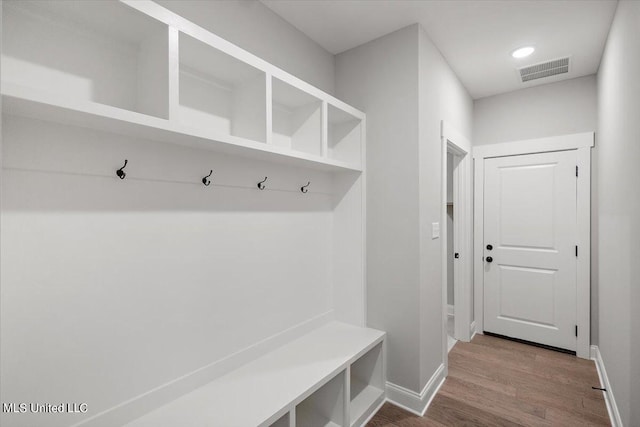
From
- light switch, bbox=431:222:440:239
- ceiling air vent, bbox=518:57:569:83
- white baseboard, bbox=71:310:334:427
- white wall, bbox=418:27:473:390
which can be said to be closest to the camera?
white baseboard, bbox=71:310:334:427

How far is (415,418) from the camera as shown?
6.64 feet

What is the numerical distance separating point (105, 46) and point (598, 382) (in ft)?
12.7

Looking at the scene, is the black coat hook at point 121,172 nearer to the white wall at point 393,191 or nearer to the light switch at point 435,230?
the white wall at point 393,191

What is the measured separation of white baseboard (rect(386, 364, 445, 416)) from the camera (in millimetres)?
2082

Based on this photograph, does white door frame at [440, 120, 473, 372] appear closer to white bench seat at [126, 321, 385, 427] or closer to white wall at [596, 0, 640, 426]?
white wall at [596, 0, 640, 426]

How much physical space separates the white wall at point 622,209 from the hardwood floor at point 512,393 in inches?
10.3

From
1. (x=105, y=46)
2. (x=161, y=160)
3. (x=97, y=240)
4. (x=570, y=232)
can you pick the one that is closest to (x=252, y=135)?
(x=161, y=160)

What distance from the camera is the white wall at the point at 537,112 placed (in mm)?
2895

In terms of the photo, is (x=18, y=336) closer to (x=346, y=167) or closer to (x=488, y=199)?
(x=346, y=167)

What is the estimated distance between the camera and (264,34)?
6.23 feet

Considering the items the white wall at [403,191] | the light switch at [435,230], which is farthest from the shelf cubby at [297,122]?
the light switch at [435,230]

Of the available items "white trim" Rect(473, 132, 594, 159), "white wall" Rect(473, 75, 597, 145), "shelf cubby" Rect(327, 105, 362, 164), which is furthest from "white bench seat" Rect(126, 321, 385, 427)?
"white wall" Rect(473, 75, 597, 145)

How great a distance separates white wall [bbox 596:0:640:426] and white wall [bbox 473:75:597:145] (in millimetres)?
482

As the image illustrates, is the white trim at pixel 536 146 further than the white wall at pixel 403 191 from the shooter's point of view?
Yes
